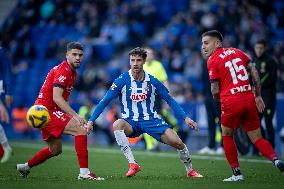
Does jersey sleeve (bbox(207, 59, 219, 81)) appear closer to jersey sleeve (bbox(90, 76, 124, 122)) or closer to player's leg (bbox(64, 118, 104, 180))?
jersey sleeve (bbox(90, 76, 124, 122))

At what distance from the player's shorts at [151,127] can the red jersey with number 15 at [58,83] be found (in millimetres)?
1090

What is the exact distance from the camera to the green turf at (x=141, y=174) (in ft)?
30.7

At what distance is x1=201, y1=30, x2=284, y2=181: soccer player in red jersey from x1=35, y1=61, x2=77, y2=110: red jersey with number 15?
200 centimetres

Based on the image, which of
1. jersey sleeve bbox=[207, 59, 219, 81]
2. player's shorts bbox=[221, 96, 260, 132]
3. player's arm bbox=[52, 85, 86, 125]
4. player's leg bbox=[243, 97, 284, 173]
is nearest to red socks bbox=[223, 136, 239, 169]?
player's shorts bbox=[221, 96, 260, 132]

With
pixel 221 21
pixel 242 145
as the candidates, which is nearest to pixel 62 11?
pixel 221 21

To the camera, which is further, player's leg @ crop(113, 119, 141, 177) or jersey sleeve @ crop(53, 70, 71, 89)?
player's leg @ crop(113, 119, 141, 177)

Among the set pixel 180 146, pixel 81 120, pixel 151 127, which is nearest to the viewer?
pixel 81 120

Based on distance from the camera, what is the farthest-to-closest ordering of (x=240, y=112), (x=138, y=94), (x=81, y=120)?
(x=138, y=94), (x=81, y=120), (x=240, y=112)

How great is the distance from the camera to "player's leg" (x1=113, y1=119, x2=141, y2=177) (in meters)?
10.6

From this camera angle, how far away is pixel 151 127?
10.8 meters

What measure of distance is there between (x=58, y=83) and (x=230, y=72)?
238 centimetres

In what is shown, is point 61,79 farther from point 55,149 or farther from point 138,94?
point 138,94

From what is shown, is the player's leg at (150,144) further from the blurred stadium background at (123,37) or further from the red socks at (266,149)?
the red socks at (266,149)

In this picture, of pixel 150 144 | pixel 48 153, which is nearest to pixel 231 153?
pixel 48 153
